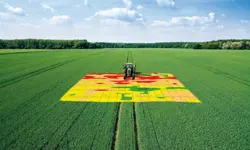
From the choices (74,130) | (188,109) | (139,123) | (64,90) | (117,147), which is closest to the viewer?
(117,147)

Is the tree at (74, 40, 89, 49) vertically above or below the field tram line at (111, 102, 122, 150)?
above

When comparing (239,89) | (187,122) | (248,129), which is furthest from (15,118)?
(239,89)

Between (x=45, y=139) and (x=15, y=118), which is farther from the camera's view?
(x=15, y=118)

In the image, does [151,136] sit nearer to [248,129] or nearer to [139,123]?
[139,123]
